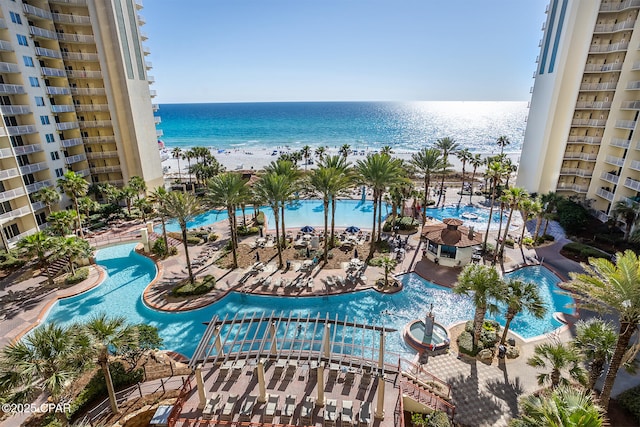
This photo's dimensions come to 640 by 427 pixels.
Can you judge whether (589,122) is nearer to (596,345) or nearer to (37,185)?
(596,345)

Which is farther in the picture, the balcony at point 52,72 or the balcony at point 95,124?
the balcony at point 95,124

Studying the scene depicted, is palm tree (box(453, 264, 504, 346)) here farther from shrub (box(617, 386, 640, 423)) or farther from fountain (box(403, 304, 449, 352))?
shrub (box(617, 386, 640, 423))

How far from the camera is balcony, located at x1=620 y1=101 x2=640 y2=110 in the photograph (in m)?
39.7

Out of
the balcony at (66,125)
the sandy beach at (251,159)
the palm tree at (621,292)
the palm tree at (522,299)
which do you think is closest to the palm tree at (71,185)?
the balcony at (66,125)

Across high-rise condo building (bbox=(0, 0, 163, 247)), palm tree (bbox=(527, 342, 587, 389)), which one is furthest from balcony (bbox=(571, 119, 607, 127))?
high-rise condo building (bbox=(0, 0, 163, 247))

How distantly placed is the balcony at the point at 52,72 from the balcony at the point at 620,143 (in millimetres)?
72543

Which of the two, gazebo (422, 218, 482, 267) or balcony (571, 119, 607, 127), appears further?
balcony (571, 119, 607, 127)

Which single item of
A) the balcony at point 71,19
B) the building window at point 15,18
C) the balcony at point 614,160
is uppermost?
the balcony at point 71,19

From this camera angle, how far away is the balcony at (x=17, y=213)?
3516 cm

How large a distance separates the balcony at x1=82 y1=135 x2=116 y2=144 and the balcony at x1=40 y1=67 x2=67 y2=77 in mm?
8828

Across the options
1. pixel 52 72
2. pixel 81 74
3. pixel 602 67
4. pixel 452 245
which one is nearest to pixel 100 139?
pixel 81 74

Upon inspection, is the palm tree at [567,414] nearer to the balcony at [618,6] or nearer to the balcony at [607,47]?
the balcony at [607,47]

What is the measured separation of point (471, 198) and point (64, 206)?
6258 cm

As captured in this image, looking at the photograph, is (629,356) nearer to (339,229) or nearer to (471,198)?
(339,229)
